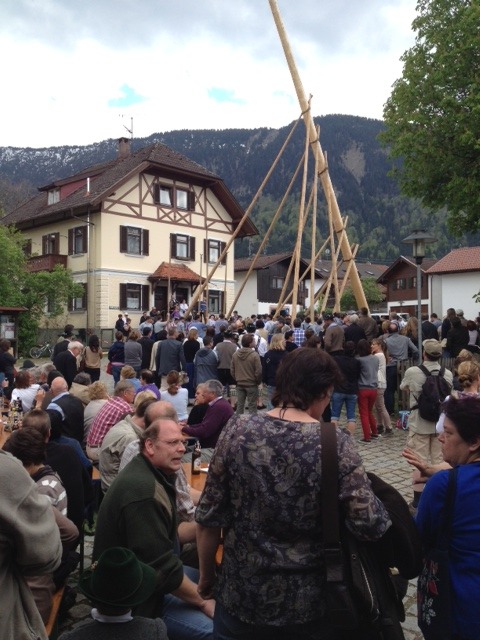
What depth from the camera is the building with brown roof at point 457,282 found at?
4513 centimetres

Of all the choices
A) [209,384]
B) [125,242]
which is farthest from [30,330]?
[209,384]

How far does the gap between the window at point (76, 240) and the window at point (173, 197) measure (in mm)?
4418

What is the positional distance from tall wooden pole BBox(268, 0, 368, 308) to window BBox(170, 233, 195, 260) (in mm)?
17668

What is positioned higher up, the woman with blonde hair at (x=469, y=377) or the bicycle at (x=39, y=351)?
the woman with blonde hair at (x=469, y=377)

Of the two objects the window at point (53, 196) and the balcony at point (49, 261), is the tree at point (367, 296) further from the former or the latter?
the balcony at point (49, 261)

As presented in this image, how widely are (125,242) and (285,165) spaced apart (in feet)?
462

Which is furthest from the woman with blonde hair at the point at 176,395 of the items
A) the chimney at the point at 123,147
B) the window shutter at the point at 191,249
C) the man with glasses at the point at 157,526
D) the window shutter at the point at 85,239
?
the chimney at the point at 123,147

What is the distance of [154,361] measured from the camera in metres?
12.5

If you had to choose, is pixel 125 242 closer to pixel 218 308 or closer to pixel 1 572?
pixel 218 308

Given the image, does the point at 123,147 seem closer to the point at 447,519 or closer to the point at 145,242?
the point at 145,242

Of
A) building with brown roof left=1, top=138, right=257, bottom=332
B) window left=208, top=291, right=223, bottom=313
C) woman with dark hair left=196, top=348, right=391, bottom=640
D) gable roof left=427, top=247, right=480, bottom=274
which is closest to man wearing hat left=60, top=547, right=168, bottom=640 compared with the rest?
woman with dark hair left=196, top=348, right=391, bottom=640

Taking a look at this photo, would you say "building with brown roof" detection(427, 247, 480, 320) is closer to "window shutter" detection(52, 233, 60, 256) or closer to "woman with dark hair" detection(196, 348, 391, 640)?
"window shutter" detection(52, 233, 60, 256)

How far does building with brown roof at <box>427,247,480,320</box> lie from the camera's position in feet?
148

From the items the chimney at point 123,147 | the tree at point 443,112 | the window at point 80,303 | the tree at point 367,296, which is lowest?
the window at point 80,303
